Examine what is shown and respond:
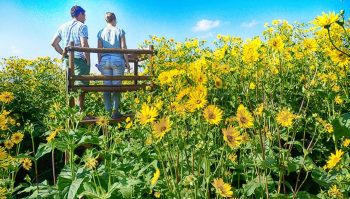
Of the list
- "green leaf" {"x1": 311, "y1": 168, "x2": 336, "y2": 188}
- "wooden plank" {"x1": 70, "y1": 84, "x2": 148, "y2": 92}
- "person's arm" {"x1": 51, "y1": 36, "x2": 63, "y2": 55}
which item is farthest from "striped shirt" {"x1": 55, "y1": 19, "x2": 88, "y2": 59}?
"green leaf" {"x1": 311, "y1": 168, "x2": 336, "y2": 188}

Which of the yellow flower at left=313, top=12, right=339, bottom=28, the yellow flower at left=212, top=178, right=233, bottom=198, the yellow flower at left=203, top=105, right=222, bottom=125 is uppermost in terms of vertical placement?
the yellow flower at left=313, top=12, right=339, bottom=28

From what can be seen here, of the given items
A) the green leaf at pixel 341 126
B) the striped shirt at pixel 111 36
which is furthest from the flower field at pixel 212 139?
the striped shirt at pixel 111 36

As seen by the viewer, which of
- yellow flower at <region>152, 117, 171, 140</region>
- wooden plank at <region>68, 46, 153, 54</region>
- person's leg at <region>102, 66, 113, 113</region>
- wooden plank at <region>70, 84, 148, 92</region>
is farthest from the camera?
person's leg at <region>102, 66, 113, 113</region>

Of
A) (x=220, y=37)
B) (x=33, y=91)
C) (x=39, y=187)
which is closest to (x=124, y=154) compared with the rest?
(x=39, y=187)

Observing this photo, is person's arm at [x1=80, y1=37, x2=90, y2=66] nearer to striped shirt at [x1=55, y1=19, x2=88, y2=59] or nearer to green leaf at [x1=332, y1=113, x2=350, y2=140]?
striped shirt at [x1=55, y1=19, x2=88, y2=59]

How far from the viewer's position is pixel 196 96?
187cm

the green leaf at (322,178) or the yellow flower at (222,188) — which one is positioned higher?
the yellow flower at (222,188)

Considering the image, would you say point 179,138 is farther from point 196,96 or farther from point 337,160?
point 337,160

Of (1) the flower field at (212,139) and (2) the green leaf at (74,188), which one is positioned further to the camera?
(2) the green leaf at (74,188)

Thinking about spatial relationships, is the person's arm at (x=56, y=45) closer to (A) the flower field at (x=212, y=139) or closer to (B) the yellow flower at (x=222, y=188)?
(A) the flower field at (x=212, y=139)

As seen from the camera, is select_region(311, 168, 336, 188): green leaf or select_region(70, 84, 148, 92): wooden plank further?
select_region(70, 84, 148, 92): wooden plank

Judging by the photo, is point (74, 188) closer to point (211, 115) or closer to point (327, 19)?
point (211, 115)

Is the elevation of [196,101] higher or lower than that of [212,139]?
higher

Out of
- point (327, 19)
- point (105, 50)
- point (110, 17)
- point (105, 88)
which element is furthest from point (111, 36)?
point (327, 19)
